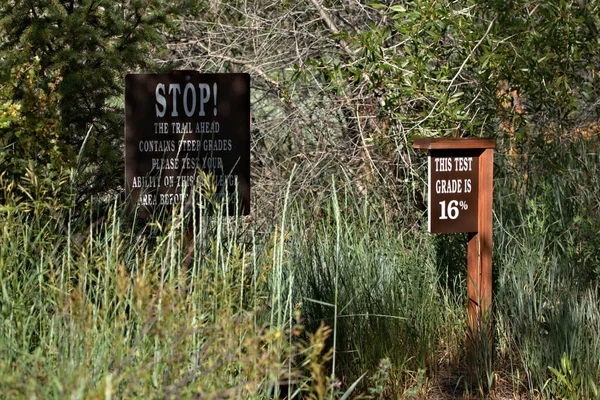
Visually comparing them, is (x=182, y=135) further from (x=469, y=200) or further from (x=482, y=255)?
(x=482, y=255)

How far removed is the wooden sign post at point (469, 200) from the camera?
5.16 metres

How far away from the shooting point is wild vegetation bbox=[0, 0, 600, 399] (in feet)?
12.9

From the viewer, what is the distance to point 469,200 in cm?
530

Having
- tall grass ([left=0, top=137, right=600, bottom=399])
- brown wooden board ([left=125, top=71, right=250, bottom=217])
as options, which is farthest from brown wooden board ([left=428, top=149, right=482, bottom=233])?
brown wooden board ([left=125, top=71, right=250, bottom=217])

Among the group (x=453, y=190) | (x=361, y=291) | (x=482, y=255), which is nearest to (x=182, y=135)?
(x=361, y=291)

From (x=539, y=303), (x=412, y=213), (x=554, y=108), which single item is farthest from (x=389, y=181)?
(x=539, y=303)

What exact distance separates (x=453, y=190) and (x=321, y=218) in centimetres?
172

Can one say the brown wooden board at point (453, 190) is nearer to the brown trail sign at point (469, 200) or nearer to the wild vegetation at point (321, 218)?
the brown trail sign at point (469, 200)

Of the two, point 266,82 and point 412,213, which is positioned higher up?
point 266,82

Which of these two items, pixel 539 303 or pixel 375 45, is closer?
pixel 539 303

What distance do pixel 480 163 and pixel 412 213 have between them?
2.11 metres

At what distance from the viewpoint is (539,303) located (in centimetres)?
525

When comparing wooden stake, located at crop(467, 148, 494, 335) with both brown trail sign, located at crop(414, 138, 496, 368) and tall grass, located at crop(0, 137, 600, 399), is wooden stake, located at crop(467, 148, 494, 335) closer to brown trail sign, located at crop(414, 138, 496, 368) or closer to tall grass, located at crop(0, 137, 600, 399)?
brown trail sign, located at crop(414, 138, 496, 368)

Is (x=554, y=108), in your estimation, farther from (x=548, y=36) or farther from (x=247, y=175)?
(x=247, y=175)
